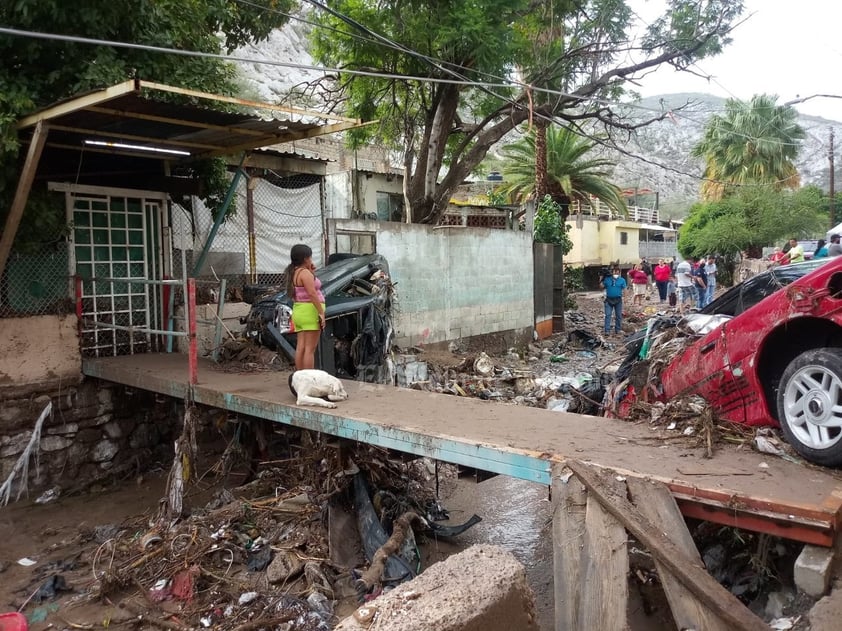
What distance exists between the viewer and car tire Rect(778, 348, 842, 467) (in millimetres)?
3090

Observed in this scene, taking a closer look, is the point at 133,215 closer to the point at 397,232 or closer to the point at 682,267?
the point at 397,232

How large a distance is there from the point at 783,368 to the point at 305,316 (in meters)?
3.86

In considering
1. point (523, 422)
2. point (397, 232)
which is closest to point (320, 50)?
point (397, 232)

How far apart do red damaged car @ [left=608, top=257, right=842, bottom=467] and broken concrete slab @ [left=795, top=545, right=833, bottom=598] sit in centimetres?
62

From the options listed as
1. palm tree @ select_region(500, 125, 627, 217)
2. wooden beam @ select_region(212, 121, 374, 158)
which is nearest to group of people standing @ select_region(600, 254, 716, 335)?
palm tree @ select_region(500, 125, 627, 217)

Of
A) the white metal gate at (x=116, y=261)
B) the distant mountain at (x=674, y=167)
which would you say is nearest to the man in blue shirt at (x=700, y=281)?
the white metal gate at (x=116, y=261)

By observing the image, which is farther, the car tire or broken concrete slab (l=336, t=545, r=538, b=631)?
the car tire

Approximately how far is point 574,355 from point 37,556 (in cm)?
993

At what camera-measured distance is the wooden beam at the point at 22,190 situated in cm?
557

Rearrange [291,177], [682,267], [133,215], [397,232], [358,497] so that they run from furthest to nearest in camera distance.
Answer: [682,267] < [291,177] < [397,232] < [133,215] < [358,497]

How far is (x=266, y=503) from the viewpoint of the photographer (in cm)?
551

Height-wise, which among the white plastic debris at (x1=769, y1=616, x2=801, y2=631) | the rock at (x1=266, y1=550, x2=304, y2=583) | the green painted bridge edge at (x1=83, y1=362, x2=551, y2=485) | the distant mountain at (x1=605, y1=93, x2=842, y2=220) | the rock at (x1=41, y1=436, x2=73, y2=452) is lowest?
the rock at (x1=266, y1=550, x2=304, y2=583)

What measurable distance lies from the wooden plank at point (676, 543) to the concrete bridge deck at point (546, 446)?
0.27ft

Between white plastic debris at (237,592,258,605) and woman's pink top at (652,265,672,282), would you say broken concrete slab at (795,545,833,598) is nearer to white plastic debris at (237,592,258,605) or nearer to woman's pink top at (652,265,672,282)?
white plastic debris at (237,592,258,605)
